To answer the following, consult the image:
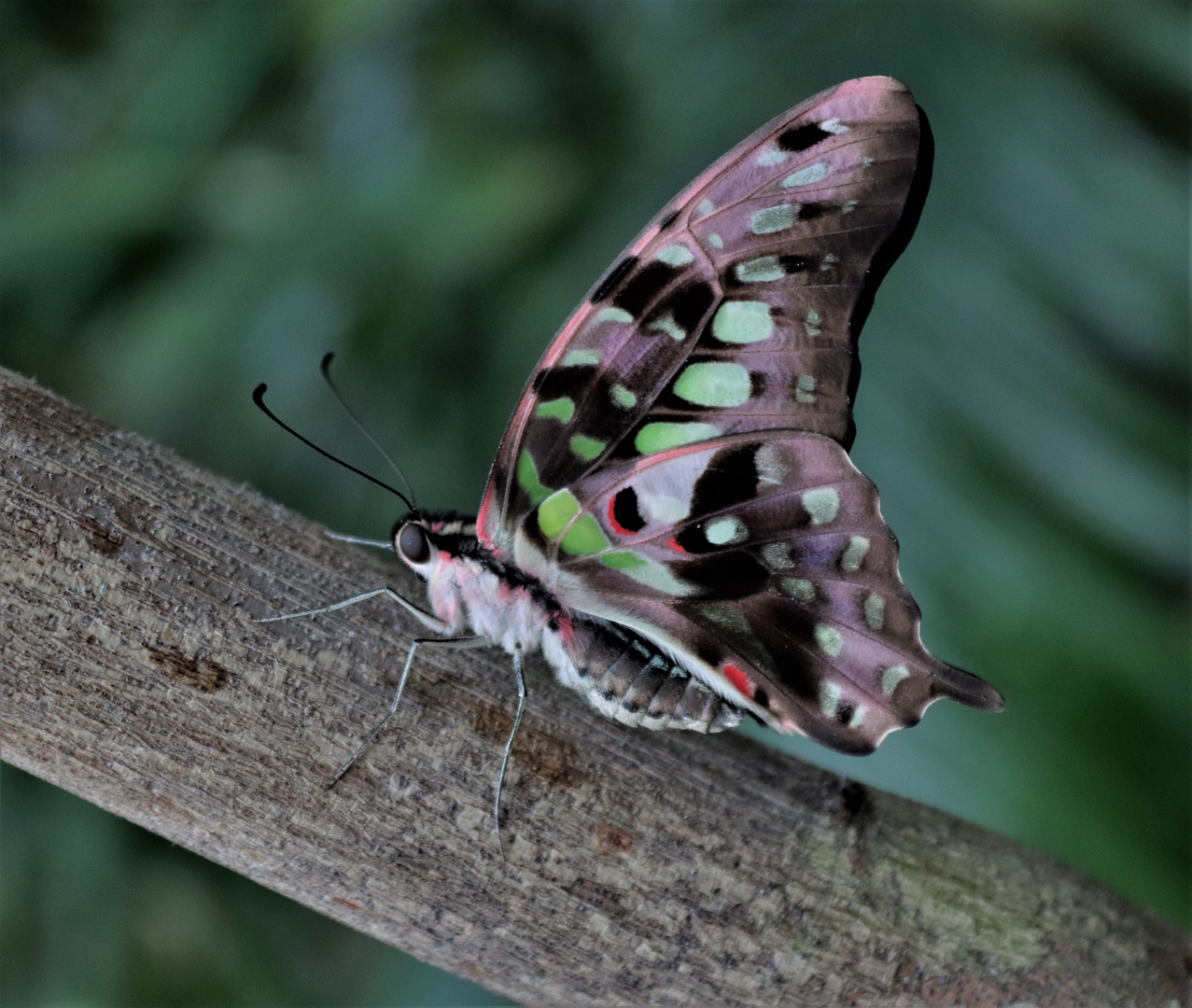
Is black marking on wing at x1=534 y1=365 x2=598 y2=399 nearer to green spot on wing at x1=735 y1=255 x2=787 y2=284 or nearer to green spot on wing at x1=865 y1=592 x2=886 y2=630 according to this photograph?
green spot on wing at x1=735 y1=255 x2=787 y2=284

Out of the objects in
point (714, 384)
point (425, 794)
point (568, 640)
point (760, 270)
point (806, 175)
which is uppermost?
point (806, 175)

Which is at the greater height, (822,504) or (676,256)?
(676,256)

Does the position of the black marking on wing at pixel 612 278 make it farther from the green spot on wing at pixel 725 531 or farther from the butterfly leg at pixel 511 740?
the butterfly leg at pixel 511 740

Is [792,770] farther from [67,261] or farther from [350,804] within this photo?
[67,261]

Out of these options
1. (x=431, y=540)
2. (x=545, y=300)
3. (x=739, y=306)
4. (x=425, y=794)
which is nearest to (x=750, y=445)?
(x=739, y=306)

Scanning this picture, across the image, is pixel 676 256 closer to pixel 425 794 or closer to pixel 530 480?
pixel 530 480

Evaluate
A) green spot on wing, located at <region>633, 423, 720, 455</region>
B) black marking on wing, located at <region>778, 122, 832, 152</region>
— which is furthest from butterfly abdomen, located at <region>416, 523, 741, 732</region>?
black marking on wing, located at <region>778, 122, 832, 152</region>

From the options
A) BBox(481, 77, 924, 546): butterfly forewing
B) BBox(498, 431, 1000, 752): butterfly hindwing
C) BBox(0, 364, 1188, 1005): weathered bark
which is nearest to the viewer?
BBox(0, 364, 1188, 1005): weathered bark

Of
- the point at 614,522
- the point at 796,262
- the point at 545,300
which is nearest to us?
the point at 796,262

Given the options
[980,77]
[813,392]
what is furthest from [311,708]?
[980,77]
